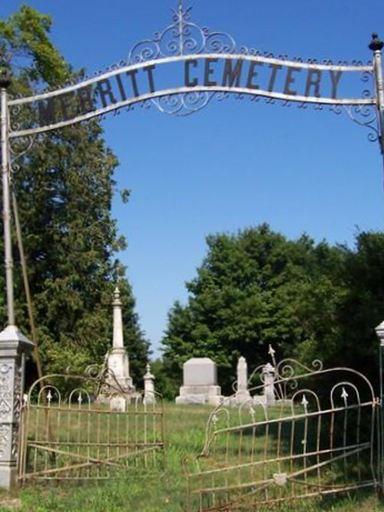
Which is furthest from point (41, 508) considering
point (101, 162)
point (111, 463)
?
point (101, 162)

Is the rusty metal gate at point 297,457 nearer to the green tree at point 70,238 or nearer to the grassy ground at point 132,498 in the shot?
the grassy ground at point 132,498

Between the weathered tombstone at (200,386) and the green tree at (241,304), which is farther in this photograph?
the green tree at (241,304)

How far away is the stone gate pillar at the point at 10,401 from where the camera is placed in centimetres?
814

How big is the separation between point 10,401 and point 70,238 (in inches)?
841

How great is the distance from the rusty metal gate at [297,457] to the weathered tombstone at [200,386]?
11.3 meters

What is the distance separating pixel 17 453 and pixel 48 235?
2203cm

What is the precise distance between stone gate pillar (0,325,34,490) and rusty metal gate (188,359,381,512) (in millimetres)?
2105

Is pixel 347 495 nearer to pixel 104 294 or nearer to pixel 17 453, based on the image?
pixel 17 453

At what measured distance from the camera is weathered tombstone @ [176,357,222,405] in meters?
22.8

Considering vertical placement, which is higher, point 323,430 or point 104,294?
point 104,294

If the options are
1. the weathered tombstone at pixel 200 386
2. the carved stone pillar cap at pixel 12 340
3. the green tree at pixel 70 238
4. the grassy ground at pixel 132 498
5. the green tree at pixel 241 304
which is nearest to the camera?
the grassy ground at pixel 132 498

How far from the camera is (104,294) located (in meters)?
29.9

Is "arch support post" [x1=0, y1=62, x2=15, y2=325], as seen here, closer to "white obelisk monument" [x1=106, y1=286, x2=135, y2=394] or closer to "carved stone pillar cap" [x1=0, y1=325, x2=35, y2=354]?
"carved stone pillar cap" [x1=0, y1=325, x2=35, y2=354]

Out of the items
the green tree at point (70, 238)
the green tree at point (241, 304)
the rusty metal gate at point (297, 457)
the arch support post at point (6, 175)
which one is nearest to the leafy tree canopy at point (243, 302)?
the green tree at point (241, 304)
